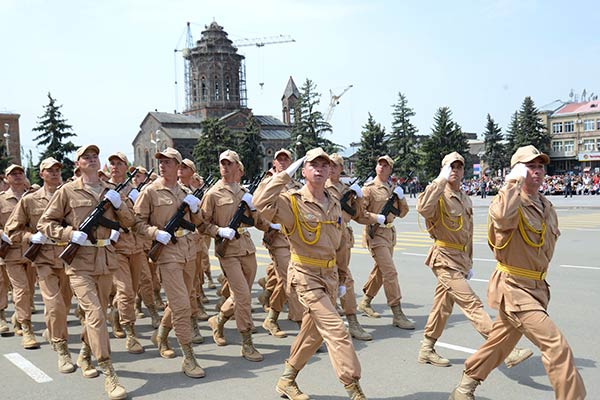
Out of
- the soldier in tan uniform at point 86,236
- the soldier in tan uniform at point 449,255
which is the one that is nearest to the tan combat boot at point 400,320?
the soldier in tan uniform at point 449,255

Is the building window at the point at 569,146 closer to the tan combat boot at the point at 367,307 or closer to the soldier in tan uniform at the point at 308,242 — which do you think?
the tan combat boot at the point at 367,307

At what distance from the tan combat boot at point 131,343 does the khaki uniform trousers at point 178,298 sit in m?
0.74

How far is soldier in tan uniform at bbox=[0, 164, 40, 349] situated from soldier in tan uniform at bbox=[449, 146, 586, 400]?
5.33 metres

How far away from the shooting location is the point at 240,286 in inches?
255

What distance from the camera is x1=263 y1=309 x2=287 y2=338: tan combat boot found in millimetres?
7375

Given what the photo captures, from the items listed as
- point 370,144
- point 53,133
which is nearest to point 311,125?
point 370,144

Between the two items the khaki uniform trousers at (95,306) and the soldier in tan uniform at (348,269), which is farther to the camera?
the soldier in tan uniform at (348,269)

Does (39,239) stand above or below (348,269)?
above

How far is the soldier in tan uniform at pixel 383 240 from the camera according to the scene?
742 centimetres

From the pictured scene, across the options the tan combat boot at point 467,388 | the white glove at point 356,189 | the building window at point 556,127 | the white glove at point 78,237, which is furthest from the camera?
the building window at point 556,127

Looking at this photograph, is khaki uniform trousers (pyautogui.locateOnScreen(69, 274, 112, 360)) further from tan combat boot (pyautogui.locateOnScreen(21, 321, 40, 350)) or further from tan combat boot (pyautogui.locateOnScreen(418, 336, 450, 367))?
tan combat boot (pyautogui.locateOnScreen(418, 336, 450, 367))

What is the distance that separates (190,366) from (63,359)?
1.43 meters

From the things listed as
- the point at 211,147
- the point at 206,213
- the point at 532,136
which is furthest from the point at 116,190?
the point at 532,136

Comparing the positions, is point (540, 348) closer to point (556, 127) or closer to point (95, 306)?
point (95, 306)
